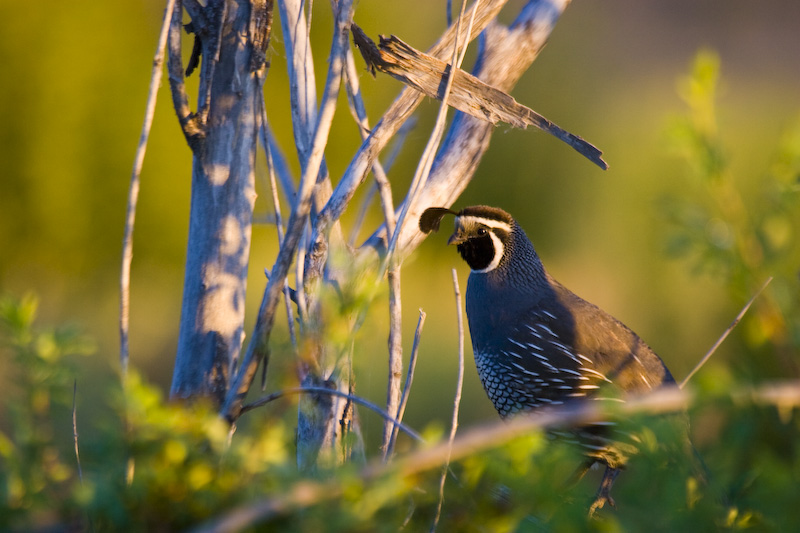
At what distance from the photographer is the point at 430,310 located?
183 inches

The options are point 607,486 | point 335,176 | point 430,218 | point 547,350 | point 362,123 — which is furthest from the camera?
point 335,176

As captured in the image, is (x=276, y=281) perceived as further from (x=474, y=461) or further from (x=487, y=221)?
(x=487, y=221)

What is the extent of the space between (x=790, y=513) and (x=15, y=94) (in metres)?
4.07

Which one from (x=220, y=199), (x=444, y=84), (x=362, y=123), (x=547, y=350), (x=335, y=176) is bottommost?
(x=335, y=176)

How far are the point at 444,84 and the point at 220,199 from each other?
1.10ft

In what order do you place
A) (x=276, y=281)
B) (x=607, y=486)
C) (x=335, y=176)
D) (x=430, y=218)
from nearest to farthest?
(x=276, y=281), (x=430, y=218), (x=607, y=486), (x=335, y=176)

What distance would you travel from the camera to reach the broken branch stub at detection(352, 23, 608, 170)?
40.0 inches

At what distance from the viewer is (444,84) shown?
1.03m

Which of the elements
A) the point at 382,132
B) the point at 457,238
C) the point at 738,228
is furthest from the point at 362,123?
the point at 457,238

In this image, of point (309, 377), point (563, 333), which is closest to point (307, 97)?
point (309, 377)

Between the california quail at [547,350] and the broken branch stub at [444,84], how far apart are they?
0.76m

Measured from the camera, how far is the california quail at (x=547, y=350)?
67.9 inches

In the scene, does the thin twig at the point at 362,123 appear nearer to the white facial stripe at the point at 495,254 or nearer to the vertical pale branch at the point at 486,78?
the vertical pale branch at the point at 486,78

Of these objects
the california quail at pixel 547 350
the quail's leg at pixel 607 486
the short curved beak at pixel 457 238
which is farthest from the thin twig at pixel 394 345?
the short curved beak at pixel 457 238
